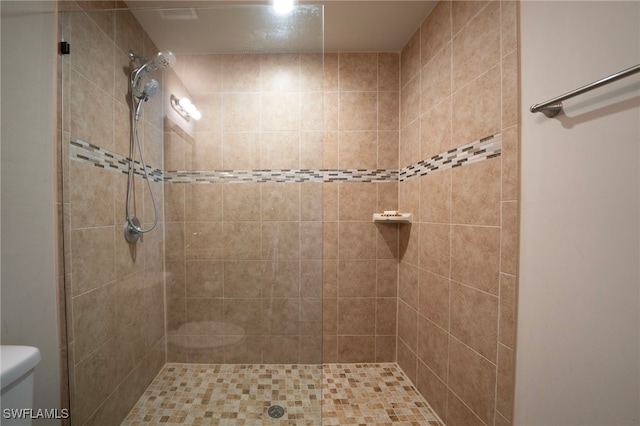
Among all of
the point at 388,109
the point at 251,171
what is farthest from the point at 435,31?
the point at 251,171

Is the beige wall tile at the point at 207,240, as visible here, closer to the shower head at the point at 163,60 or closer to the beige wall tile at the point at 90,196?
the beige wall tile at the point at 90,196

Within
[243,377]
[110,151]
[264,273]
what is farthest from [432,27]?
[243,377]

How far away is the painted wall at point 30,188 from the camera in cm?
87

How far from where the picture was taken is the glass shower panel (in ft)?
3.73

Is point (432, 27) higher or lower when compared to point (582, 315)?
higher

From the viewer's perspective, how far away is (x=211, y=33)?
3.84 feet

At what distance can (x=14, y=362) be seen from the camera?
2.33 ft

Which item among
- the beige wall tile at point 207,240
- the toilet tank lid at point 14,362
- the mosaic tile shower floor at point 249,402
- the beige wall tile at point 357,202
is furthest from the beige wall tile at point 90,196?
the beige wall tile at point 357,202

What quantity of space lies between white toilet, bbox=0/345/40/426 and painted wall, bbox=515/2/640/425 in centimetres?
165

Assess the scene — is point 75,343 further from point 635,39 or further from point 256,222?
point 635,39

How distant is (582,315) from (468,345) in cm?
56

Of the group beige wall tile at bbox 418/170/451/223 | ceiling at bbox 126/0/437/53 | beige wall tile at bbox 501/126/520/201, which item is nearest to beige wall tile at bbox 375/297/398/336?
beige wall tile at bbox 418/170/451/223

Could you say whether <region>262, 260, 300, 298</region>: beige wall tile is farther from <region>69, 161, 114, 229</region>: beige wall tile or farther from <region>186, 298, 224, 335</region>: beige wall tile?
<region>69, 161, 114, 229</region>: beige wall tile

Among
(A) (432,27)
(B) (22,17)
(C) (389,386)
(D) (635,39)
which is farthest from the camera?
(C) (389,386)
